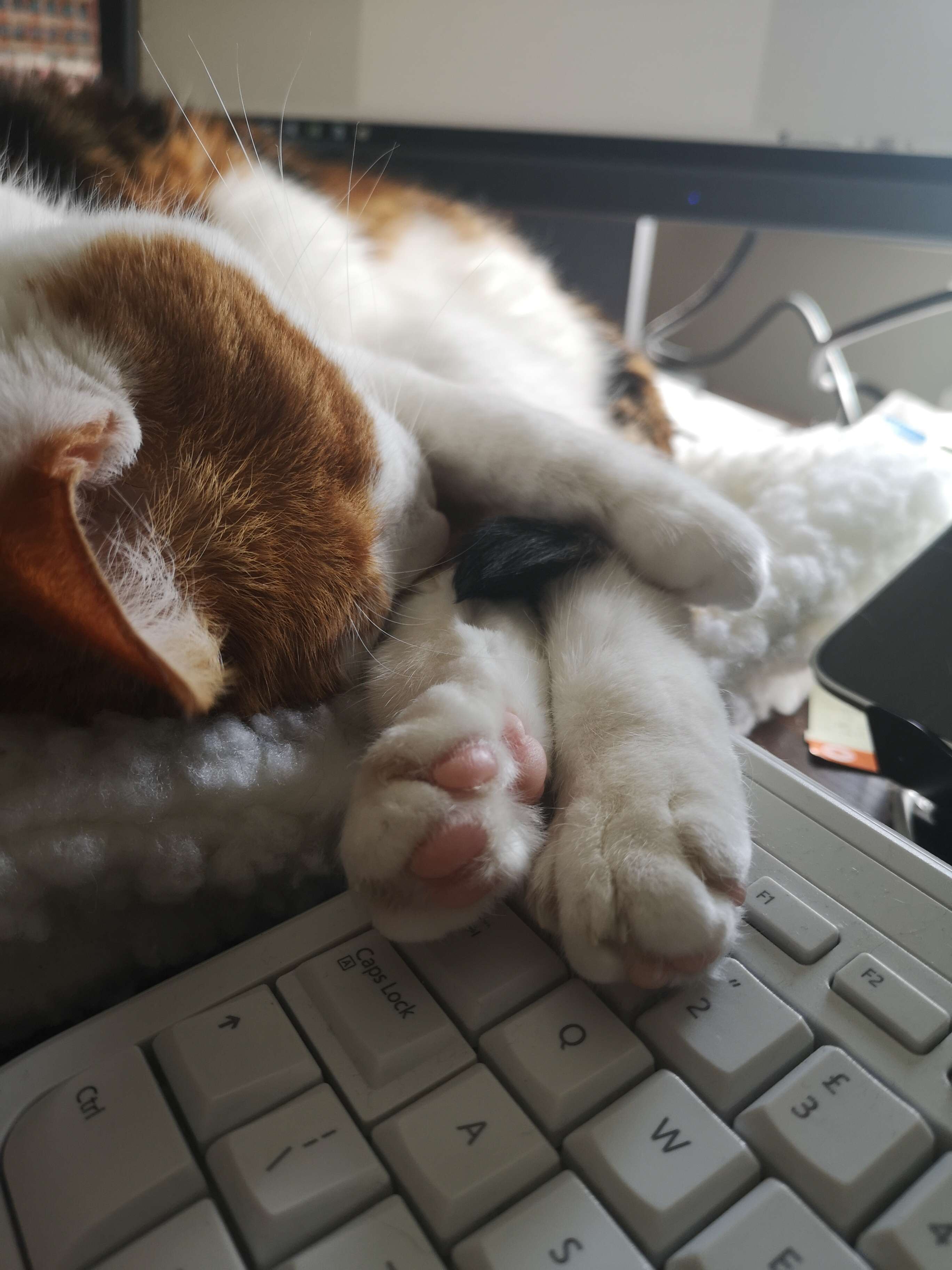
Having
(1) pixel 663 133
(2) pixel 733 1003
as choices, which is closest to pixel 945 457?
(1) pixel 663 133

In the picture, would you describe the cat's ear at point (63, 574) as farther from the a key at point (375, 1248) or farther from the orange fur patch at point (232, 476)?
the a key at point (375, 1248)

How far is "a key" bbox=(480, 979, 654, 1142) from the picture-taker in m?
0.30

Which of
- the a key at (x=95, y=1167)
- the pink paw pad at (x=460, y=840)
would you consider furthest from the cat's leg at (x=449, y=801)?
the a key at (x=95, y=1167)

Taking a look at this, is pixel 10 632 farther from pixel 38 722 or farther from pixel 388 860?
pixel 388 860

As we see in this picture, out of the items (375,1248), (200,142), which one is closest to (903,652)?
(375,1248)

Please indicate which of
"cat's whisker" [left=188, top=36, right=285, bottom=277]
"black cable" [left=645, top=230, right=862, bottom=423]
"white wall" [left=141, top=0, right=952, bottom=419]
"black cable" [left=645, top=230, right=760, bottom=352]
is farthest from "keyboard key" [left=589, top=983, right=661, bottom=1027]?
"black cable" [left=645, top=230, right=760, bottom=352]

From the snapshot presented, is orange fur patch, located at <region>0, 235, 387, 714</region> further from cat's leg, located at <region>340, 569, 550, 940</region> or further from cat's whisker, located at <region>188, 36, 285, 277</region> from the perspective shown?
cat's whisker, located at <region>188, 36, 285, 277</region>

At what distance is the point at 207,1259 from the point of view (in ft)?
0.87

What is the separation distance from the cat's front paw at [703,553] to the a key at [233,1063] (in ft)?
1.01

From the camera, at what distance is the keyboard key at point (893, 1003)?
317 millimetres

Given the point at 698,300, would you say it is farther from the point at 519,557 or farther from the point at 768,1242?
the point at 768,1242

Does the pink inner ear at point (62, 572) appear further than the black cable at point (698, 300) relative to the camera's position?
No

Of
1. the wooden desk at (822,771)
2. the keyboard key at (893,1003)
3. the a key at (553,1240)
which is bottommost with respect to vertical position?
the wooden desk at (822,771)

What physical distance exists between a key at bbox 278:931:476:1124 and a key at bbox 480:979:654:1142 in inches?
0.7
